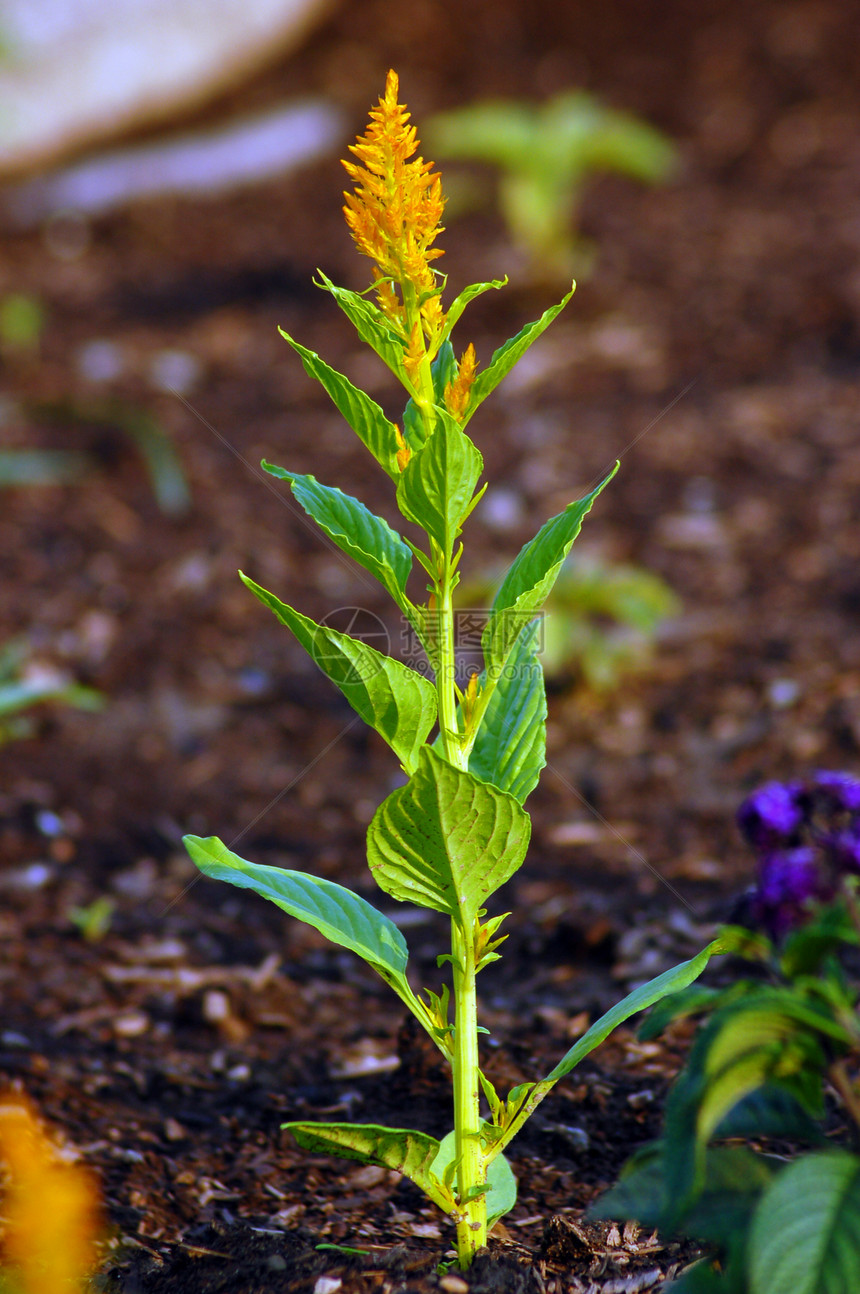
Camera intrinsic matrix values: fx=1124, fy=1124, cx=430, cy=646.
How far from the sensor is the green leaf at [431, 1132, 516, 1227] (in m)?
1.57

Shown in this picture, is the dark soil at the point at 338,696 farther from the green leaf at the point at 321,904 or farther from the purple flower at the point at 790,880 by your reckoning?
the purple flower at the point at 790,880

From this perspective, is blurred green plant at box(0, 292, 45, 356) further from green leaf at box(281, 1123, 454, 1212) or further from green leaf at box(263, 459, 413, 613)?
green leaf at box(281, 1123, 454, 1212)

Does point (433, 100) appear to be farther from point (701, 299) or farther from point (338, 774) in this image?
point (338, 774)

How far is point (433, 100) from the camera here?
309 inches

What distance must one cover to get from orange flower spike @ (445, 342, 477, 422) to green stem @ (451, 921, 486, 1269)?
0.68 m

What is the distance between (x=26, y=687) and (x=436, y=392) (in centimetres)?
237

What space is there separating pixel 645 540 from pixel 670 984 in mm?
2958

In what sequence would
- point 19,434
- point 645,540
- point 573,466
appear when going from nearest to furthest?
point 645,540
point 573,466
point 19,434

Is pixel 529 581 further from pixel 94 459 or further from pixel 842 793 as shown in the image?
pixel 94 459

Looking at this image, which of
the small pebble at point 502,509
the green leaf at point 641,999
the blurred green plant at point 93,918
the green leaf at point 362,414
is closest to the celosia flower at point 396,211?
the green leaf at point 362,414

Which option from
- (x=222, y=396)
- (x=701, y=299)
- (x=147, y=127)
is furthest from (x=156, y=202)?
(x=701, y=299)

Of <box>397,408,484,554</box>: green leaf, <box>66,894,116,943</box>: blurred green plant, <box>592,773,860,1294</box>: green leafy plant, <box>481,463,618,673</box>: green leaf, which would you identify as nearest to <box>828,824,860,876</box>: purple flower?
<box>592,773,860,1294</box>: green leafy plant

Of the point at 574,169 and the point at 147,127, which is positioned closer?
the point at 574,169

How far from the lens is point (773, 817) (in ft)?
4.52
